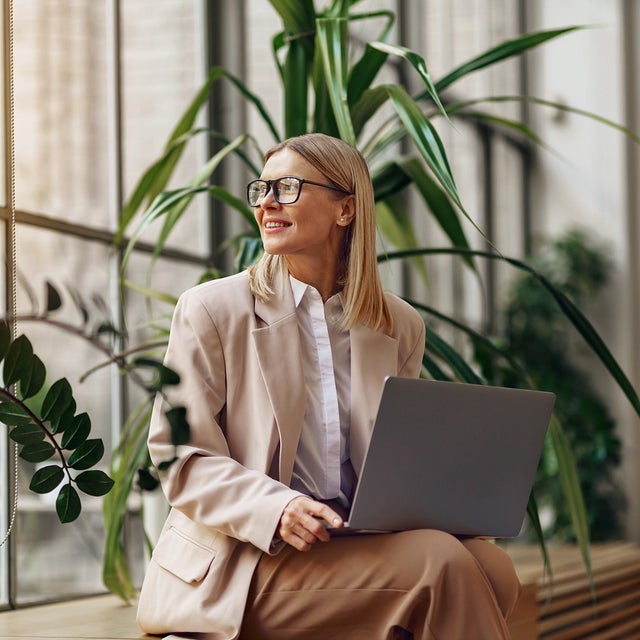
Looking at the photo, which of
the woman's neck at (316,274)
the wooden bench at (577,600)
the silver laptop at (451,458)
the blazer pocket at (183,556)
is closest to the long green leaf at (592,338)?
the woman's neck at (316,274)

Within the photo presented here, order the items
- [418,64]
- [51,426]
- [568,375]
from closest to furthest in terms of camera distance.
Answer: [51,426]
[418,64]
[568,375]

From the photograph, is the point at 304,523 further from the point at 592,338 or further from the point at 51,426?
the point at 592,338

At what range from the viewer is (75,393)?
3.26m

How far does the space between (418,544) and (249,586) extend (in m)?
0.27

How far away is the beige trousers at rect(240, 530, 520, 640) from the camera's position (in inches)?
62.2

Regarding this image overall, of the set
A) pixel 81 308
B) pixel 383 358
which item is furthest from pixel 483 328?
pixel 81 308

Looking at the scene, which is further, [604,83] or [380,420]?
[604,83]

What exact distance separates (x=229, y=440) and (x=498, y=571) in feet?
1.62

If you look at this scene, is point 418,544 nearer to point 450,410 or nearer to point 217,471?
point 450,410

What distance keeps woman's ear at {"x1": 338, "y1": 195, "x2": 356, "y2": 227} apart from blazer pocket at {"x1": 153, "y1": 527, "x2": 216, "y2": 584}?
626 mm

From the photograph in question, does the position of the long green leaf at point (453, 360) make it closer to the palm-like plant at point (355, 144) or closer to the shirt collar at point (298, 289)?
the palm-like plant at point (355, 144)

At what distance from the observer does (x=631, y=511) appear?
257 inches

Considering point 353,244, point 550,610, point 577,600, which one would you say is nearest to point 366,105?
point 353,244

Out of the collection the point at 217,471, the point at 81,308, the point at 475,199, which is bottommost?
the point at 217,471
